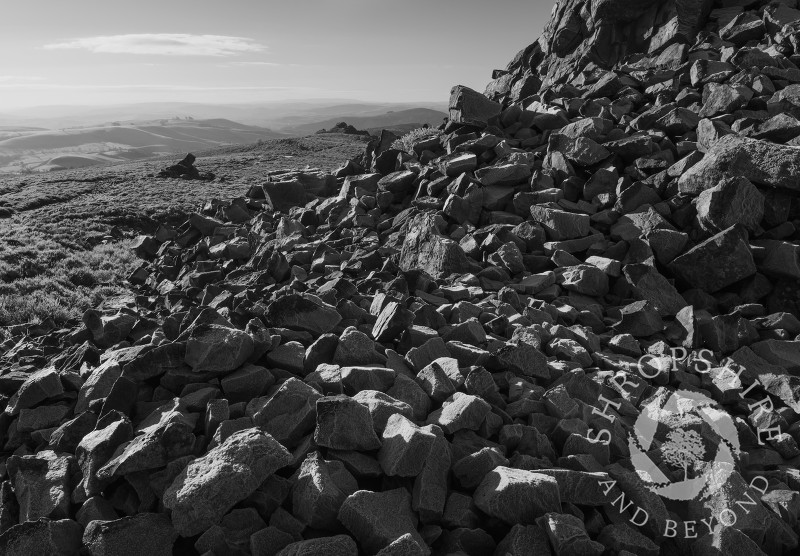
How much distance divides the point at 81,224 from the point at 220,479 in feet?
68.4

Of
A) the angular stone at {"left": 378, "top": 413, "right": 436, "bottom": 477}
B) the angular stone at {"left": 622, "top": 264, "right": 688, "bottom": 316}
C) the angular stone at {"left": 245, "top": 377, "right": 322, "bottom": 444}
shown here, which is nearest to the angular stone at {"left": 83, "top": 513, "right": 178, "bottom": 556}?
the angular stone at {"left": 245, "top": 377, "right": 322, "bottom": 444}

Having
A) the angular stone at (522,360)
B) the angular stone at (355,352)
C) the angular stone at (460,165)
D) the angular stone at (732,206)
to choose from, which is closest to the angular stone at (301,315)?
the angular stone at (355,352)

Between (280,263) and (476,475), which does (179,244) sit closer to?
(280,263)

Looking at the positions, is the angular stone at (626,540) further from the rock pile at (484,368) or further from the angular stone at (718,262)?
the angular stone at (718,262)

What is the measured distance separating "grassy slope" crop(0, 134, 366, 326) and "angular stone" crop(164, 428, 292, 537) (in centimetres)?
969

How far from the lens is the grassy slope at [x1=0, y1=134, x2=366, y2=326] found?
1308 centimetres

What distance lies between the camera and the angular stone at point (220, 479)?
355 centimetres

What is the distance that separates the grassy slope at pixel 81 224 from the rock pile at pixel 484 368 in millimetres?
3161

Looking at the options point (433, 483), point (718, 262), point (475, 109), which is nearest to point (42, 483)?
point (433, 483)

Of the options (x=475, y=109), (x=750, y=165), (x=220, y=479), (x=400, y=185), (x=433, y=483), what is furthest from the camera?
(x=475, y=109)

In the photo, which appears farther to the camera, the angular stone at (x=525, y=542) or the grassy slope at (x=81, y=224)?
the grassy slope at (x=81, y=224)

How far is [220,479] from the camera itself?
3.61 meters

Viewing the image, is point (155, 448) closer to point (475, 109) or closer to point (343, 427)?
point (343, 427)

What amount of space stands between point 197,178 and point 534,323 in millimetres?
30513
